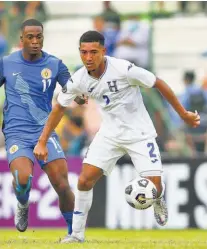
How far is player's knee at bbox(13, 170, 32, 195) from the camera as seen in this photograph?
38.7 feet

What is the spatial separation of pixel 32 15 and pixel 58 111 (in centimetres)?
964

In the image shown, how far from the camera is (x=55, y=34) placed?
21.7 meters

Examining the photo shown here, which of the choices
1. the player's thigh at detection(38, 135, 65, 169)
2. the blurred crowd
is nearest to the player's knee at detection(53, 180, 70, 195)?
the player's thigh at detection(38, 135, 65, 169)

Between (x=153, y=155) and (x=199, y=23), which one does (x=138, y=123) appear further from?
(x=199, y=23)

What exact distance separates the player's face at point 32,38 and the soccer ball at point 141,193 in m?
2.03

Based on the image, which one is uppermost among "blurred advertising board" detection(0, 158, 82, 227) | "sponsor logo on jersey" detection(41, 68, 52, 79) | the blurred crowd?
"sponsor logo on jersey" detection(41, 68, 52, 79)

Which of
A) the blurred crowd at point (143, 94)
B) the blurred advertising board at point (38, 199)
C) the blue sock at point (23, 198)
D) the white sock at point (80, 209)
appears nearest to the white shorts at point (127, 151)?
the white sock at point (80, 209)

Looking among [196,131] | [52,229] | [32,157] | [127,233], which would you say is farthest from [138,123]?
[196,131]

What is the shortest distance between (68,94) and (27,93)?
77 cm

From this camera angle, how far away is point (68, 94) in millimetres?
11469

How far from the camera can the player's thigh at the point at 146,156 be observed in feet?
38.0

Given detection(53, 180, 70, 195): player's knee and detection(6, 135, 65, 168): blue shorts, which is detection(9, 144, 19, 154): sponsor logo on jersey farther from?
detection(53, 180, 70, 195): player's knee

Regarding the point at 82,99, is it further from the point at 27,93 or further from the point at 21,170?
the point at 21,170

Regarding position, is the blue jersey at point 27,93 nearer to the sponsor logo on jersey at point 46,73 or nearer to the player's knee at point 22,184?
the sponsor logo on jersey at point 46,73
